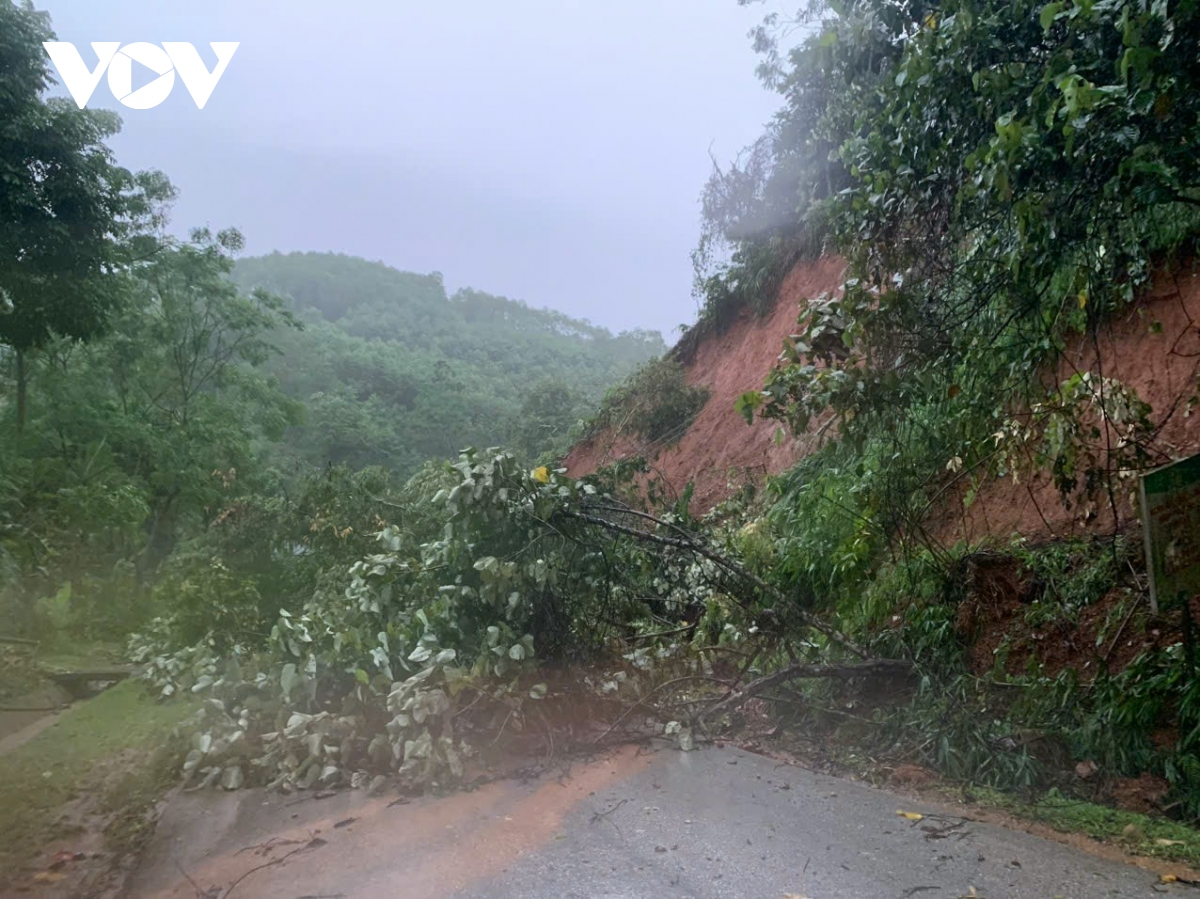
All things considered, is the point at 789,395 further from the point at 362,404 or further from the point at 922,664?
the point at 362,404

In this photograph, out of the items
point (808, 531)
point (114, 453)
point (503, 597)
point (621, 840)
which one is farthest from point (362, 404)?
point (621, 840)

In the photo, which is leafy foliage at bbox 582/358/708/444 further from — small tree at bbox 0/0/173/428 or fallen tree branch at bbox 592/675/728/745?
fallen tree branch at bbox 592/675/728/745

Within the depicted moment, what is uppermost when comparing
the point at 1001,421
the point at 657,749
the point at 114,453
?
the point at 114,453

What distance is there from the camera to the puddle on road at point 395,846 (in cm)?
406

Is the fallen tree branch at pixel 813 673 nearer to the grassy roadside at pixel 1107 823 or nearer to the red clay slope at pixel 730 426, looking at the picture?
the grassy roadside at pixel 1107 823

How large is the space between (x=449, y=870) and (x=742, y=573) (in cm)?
326

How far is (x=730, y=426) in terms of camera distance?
1764 centimetres

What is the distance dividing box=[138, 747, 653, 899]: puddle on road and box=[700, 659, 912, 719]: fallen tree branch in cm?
94

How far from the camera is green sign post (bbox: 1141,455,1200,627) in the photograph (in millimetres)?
4199

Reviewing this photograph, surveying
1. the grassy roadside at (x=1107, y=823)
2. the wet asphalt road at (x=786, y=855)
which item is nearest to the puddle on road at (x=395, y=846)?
the wet asphalt road at (x=786, y=855)

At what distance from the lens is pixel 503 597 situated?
594cm

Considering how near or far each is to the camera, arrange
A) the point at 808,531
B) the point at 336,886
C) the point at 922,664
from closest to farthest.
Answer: the point at 336,886 < the point at 922,664 < the point at 808,531

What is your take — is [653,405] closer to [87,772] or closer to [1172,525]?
[87,772]

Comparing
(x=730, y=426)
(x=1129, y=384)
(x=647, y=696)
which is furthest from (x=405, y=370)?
(x=1129, y=384)
